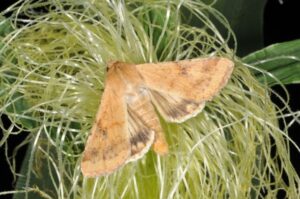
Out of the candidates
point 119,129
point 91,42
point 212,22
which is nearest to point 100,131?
point 119,129

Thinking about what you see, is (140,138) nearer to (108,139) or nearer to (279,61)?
(108,139)

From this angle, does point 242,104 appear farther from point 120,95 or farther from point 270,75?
point 120,95

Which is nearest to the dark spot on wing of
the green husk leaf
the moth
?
the moth

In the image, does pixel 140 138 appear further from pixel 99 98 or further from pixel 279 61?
pixel 279 61

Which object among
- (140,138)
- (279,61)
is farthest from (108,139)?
(279,61)

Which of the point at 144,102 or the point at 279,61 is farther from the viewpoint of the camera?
the point at 279,61

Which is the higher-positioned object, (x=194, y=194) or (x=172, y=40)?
(x=172, y=40)

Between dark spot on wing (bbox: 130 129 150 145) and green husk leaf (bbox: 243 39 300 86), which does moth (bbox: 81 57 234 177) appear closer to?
dark spot on wing (bbox: 130 129 150 145)
